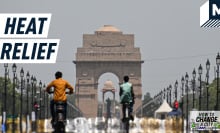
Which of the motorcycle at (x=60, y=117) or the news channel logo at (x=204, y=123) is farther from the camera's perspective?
the news channel logo at (x=204, y=123)

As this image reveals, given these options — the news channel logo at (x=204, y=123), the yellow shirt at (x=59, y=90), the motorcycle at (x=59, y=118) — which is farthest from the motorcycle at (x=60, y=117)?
the news channel logo at (x=204, y=123)

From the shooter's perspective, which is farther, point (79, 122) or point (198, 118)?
point (79, 122)

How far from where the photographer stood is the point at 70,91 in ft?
108

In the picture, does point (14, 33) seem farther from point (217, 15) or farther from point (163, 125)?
point (163, 125)

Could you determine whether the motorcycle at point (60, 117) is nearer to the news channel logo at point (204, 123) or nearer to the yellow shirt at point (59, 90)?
the yellow shirt at point (59, 90)

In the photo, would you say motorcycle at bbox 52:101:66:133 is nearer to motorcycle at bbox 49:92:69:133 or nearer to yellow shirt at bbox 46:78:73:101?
motorcycle at bbox 49:92:69:133

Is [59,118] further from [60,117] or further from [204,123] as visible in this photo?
[204,123]

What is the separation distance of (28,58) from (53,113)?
59.0ft

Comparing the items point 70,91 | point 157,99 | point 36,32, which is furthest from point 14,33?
point 157,99

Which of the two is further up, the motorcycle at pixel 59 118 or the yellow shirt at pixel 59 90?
the yellow shirt at pixel 59 90

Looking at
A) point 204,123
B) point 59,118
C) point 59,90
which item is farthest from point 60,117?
point 204,123

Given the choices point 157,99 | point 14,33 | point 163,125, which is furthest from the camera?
point 157,99

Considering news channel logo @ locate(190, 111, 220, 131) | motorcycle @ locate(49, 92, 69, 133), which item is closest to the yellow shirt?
motorcycle @ locate(49, 92, 69, 133)

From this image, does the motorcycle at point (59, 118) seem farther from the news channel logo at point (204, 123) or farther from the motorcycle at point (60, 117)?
the news channel logo at point (204, 123)
